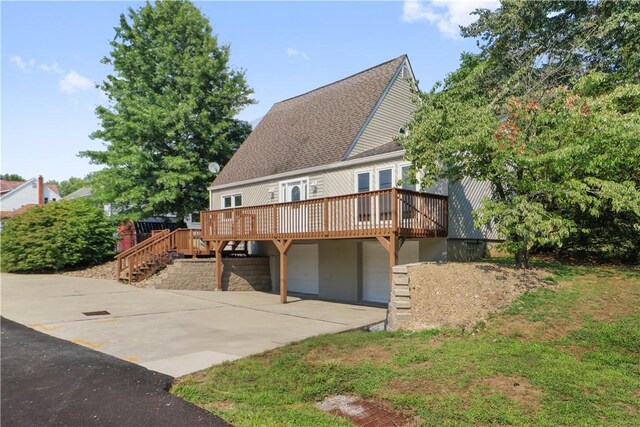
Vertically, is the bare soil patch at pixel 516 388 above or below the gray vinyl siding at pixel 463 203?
below

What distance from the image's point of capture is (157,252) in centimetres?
1859

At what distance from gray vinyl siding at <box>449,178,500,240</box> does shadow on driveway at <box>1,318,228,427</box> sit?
10.0 metres

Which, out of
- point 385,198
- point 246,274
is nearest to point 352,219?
point 385,198

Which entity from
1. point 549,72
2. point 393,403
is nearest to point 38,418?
point 393,403

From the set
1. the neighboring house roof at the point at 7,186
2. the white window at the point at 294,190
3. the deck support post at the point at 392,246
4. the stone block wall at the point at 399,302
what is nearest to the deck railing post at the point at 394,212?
the deck support post at the point at 392,246

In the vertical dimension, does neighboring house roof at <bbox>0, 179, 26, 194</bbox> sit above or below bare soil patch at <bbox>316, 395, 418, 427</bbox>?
above

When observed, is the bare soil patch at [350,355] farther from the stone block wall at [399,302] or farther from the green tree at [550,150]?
the green tree at [550,150]

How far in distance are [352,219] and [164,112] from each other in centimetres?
1439

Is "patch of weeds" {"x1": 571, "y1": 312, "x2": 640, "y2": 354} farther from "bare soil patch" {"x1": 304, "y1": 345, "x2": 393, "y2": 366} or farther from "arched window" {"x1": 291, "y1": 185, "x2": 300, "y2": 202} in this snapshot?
"arched window" {"x1": 291, "y1": 185, "x2": 300, "y2": 202}

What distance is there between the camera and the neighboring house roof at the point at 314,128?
661 inches

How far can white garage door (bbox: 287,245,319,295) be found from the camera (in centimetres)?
1733

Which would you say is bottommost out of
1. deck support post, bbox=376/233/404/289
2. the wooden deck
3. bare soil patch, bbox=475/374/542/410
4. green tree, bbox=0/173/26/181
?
bare soil patch, bbox=475/374/542/410

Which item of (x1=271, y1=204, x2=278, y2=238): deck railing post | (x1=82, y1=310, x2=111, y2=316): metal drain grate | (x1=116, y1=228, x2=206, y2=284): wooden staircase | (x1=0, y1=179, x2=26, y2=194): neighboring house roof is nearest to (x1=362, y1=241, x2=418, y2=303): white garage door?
(x1=271, y1=204, x2=278, y2=238): deck railing post

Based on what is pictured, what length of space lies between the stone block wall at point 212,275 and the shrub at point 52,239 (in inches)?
297
